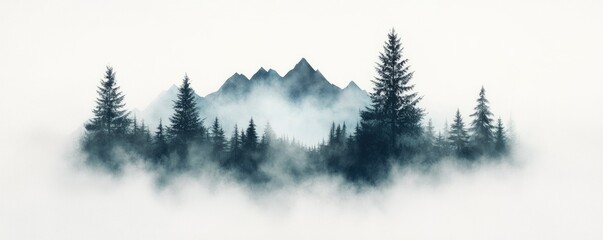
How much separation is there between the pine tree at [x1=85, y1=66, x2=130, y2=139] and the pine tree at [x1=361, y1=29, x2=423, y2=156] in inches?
847

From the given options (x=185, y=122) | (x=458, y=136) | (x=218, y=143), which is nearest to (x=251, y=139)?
(x=218, y=143)

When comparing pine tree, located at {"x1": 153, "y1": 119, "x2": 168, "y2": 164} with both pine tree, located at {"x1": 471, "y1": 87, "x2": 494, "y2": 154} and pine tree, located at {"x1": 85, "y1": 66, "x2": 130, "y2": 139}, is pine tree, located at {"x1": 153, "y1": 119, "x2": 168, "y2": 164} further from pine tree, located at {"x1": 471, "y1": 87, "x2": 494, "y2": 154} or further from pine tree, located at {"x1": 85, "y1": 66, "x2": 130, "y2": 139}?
pine tree, located at {"x1": 471, "y1": 87, "x2": 494, "y2": 154}

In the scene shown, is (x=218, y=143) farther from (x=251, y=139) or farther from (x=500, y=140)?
(x=500, y=140)

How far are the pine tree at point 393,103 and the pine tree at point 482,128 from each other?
20.5 feet

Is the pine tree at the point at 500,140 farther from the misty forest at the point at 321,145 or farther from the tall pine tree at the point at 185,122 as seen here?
the tall pine tree at the point at 185,122

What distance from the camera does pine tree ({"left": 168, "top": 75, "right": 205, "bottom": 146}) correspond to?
4766 centimetres

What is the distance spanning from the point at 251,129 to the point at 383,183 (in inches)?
579

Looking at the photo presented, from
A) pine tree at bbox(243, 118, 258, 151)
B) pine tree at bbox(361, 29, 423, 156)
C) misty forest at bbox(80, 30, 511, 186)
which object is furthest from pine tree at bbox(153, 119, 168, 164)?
pine tree at bbox(361, 29, 423, 156)

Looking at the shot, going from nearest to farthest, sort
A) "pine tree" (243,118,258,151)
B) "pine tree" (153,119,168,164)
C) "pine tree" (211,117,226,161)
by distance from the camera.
Result: 1. "pine tree" (153,119,168,164)
2. "pine tree" (211,117,226,161)
3. "pine tree" (243,118,258,151)

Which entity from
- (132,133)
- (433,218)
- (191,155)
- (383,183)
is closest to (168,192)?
(191,155)

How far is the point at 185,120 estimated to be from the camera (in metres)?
48.0

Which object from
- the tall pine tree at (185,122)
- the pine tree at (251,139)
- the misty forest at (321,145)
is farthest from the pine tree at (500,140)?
the tall pine tree at (185,122)

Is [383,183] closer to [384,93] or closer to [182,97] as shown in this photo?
[384,93]

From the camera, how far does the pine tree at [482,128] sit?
41778 mm
